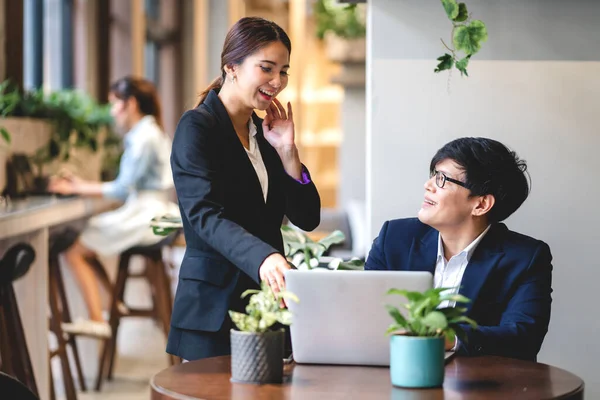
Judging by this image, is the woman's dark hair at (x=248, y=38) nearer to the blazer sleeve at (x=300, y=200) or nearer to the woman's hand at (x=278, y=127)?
the woman's hand at (x=278, y=127)

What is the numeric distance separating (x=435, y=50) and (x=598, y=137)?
56 cm

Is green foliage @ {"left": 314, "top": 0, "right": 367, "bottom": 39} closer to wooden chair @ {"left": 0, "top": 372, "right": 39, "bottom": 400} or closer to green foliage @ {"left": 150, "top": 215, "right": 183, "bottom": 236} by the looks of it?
green foliage @ {"left": 150, "top": 215, "right": 183, "bottom": 236}

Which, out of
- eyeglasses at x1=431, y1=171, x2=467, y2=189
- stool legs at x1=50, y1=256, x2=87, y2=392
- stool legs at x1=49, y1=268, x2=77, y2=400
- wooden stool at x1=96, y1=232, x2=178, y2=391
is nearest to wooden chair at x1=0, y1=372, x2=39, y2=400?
eyeglasses at x1=431, y1=171, x2=467, y2=189

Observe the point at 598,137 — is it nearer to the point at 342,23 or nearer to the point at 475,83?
the point at 475,83

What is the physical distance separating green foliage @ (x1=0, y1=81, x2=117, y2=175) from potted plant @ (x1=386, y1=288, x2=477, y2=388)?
142 inches

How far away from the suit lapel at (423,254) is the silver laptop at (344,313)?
1.68ft

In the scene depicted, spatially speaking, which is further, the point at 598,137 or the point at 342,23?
the point at 342,23

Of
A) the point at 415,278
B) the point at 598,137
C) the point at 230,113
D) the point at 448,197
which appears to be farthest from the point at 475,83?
the point at 415,278

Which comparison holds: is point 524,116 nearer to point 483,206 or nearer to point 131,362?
point 483,206

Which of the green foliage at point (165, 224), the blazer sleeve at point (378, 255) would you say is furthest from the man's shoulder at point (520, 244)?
the green foliage at point (165, 224)

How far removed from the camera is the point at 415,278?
5.87 feet

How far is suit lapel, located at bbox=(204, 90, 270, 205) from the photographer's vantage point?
A: 2.28 meters

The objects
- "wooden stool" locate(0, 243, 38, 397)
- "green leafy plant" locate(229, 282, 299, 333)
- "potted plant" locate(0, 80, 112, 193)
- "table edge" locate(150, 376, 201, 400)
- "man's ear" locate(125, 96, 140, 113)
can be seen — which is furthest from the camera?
"man's ear" locate(125, 96, 140, 113)

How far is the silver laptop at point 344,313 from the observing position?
5.96ft
